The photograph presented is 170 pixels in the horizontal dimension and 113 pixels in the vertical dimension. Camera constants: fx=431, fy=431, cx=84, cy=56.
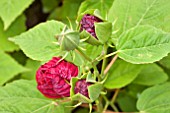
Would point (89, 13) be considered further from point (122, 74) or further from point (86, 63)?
point (122, 74)

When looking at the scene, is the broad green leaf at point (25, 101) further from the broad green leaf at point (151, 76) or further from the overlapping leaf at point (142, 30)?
the broad green leaf at point (151, 76)

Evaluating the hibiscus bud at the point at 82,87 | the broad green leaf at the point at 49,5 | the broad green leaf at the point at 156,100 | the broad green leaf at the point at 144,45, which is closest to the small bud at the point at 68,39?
the hibiscus bud at the point at 82,87

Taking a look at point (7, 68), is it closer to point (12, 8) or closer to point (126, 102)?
point (12, 8)

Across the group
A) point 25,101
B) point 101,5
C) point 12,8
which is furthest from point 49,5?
point 25,101

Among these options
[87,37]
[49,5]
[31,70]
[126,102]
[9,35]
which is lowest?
[126,102]

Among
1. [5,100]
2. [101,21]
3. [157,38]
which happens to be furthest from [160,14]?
[5,100]

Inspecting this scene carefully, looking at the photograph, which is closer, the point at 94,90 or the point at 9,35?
the point at 94,90

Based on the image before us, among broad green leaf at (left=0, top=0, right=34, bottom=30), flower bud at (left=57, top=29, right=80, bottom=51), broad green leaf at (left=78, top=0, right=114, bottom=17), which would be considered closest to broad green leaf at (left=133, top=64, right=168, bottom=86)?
broad green leaf at (left=78, top=0, right=114, bottom=17)
